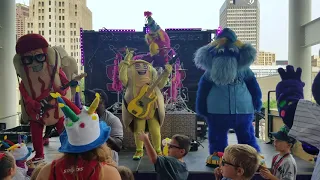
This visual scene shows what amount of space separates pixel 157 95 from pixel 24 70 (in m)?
1.48

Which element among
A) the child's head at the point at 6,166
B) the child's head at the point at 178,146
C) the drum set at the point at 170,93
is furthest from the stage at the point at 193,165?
the child's head at the point at 178,146

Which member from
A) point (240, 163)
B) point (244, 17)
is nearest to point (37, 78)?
point (240, 163)

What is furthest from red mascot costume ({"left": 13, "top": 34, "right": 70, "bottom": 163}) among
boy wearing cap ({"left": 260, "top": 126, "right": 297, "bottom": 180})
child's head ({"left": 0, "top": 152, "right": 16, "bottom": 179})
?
boy wearing cap ({"left": 260, "top": 126, "right": 297, "bottom": 180})

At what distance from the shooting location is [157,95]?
402cm

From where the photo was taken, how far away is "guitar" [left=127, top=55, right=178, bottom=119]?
12.9ft

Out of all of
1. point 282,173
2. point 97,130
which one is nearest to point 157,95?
point 282,173

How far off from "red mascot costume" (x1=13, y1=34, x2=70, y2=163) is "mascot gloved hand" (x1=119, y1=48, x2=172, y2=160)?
0.77 meters

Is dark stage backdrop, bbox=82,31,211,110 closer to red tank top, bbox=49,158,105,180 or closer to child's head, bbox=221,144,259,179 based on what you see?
child's head, bbox=221,144,259,179

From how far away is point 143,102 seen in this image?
13.0 ft

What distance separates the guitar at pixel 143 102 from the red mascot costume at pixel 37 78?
821 millimetres

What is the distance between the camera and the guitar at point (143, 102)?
3936mm

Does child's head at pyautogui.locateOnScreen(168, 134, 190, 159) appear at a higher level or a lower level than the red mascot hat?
lower

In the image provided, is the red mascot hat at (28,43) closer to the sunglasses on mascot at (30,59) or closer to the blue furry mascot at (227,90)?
the sunglasses on mascot at (30,59)

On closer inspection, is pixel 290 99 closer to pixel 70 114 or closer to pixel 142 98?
pixel 70 114
